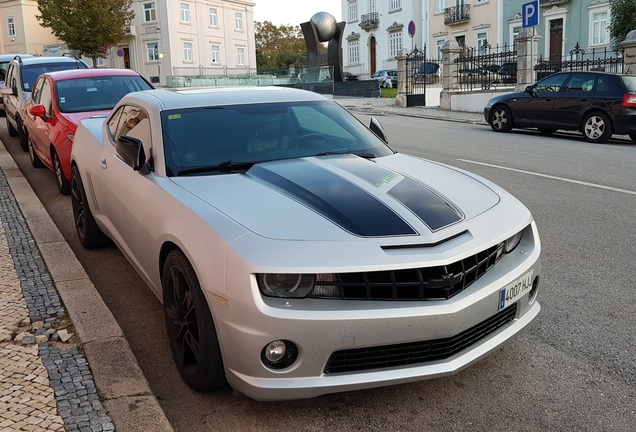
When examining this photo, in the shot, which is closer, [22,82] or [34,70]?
[22,82]

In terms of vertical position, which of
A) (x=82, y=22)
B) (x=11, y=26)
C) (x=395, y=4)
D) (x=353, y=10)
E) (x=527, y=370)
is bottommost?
(x=527, y=370)

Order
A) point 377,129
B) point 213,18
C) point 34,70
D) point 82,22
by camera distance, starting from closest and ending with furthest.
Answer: point 377,129 < point 34,70 < point 82,22 < point 213,18

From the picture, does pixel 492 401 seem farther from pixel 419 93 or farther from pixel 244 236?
pixel 419 93

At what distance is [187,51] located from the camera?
67375 millimetres

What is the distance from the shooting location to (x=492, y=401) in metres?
3.49

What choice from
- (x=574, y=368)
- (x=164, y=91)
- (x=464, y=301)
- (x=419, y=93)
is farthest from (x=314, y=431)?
(x=419, y=93)

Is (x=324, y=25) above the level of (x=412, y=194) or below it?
above

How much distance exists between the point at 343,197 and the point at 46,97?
24.8ft

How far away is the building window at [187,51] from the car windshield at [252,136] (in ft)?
213

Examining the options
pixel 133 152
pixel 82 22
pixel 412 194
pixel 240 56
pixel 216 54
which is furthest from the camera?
pixel 240 56

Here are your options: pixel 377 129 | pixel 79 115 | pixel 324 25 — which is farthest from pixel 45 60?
pixel 324 25

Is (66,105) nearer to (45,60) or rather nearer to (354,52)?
(45,60)

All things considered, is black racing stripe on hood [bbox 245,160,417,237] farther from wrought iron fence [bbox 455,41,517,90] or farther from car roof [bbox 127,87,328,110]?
wrought iron fence [bbox 455,41,517,90]

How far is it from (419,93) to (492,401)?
26145 mm
